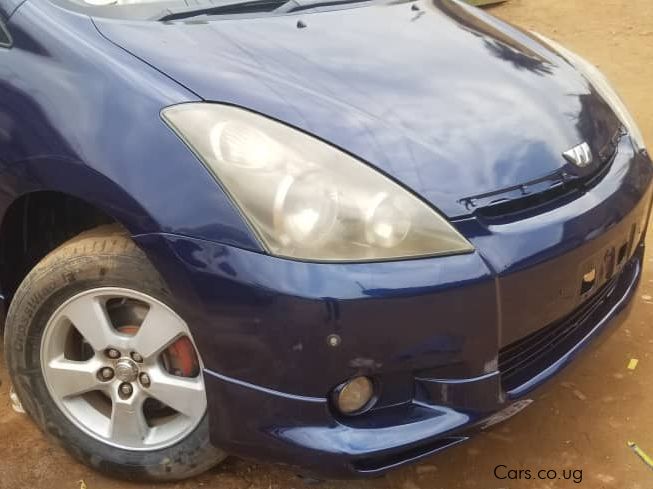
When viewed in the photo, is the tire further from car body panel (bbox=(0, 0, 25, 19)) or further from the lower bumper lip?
car body panel (bbox=(0, 0, 25, 19))

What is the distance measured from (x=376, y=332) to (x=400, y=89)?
0.75 metres

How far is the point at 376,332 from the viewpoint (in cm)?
186

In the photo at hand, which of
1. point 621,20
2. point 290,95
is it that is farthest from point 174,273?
point 621,20

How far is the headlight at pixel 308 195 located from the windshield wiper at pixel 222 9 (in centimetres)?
58

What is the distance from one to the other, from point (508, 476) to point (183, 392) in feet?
3.47

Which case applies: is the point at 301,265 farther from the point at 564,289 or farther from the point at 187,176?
the point at 564,289

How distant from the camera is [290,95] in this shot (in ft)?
6.79

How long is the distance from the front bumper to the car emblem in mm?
160

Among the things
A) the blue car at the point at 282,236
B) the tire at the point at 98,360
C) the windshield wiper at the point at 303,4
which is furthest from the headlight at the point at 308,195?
the windshield wiper at the point at 303,4

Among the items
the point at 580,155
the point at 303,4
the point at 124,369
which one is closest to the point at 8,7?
the point at 303,4

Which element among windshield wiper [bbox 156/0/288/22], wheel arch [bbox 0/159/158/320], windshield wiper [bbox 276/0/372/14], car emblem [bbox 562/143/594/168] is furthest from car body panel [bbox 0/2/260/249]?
car emblem [bbox 562/143/594/168]

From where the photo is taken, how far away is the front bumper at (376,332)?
1.84 metres

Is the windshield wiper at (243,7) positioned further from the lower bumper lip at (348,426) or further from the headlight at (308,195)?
the lower bumper lip at (348,426)

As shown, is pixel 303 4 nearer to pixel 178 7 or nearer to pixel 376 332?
pixel 178 7
